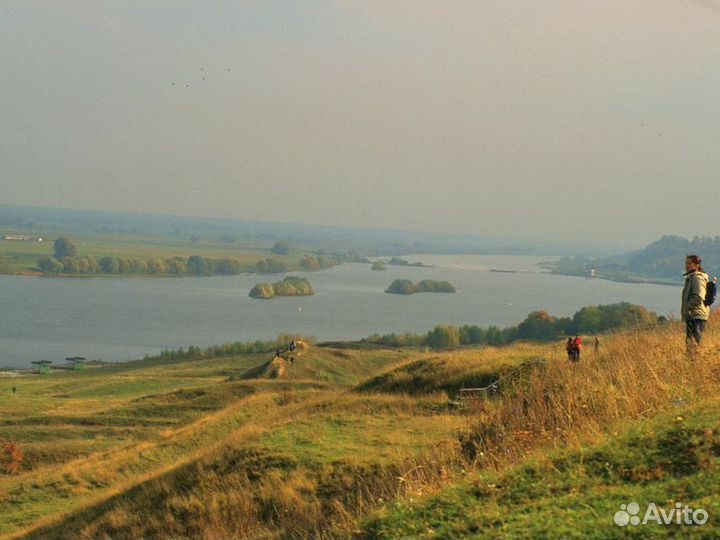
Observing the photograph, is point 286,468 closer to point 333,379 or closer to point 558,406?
point 558,406

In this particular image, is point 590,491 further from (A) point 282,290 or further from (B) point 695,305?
(A) point 282,290

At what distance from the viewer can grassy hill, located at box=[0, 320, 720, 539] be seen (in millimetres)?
6758

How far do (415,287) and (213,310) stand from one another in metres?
55.4

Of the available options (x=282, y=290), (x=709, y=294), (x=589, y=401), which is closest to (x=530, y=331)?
(x=709, y=294)

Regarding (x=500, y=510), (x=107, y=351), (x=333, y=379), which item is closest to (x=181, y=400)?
(x=333, y=379)

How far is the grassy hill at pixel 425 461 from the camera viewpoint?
22.2 feet

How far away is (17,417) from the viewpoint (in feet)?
104

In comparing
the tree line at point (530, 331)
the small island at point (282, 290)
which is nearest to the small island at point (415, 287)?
the small island at point (282, 290)

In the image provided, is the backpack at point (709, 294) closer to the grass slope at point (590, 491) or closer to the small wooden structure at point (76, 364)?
the grass slope at point (590, 491)

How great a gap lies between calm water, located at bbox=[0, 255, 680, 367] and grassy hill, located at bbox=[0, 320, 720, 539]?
63.7 m

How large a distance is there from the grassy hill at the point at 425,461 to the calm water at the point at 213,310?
2507 inches

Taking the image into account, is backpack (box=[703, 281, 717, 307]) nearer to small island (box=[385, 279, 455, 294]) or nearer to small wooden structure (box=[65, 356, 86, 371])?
small wooden structure (box=[65, 356, 86, 371])

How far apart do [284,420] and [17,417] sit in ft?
61.0

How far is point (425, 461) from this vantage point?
33.4 feet
